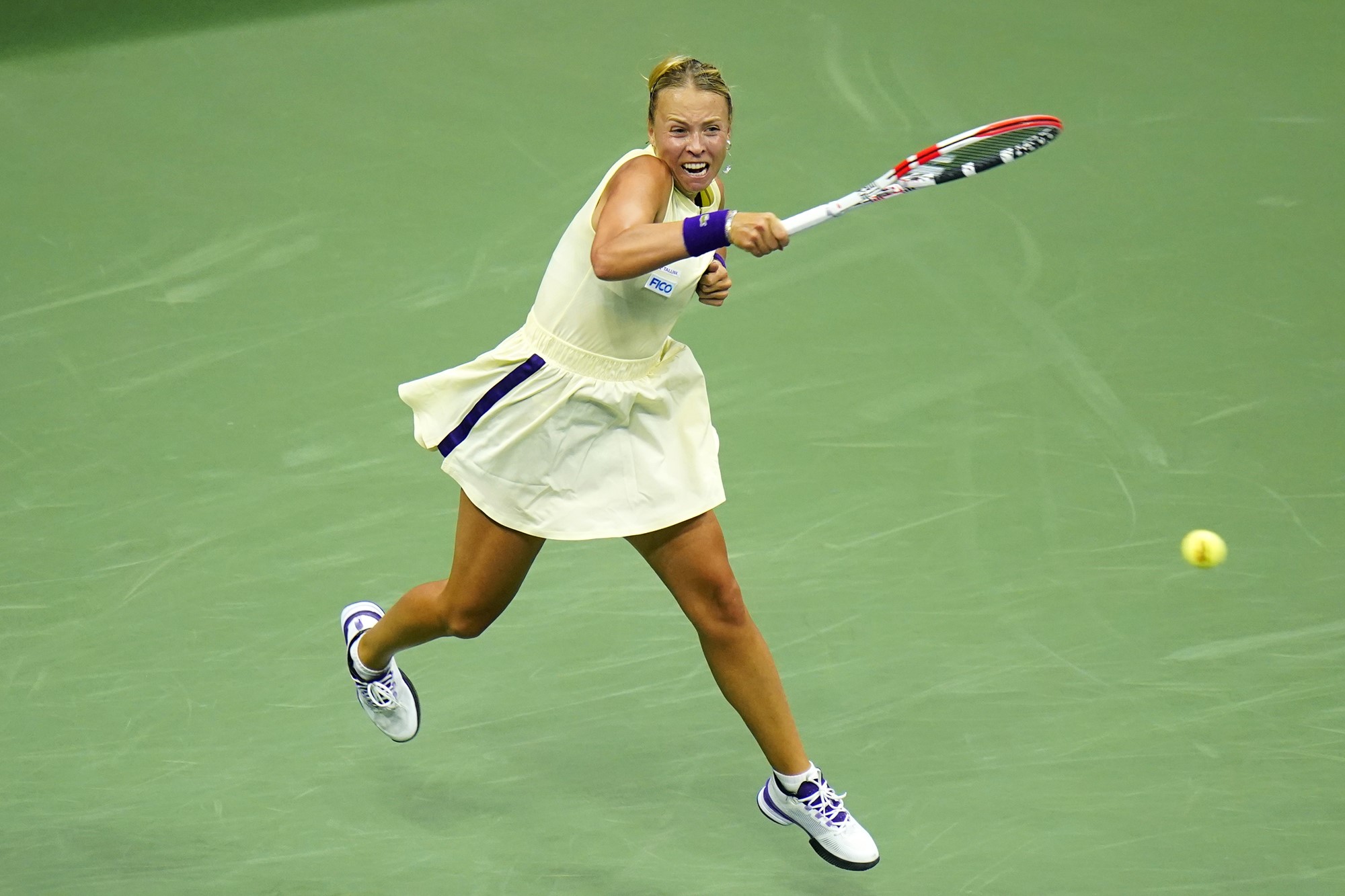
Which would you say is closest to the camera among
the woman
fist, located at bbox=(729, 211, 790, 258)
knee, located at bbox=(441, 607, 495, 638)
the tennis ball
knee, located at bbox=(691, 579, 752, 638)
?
fist, located at bbox=(729, 211, 790, 258)

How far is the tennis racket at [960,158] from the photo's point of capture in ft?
11.4

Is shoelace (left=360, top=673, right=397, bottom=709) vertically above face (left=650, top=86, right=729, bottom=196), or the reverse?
face (left=650, top=86, right=729, bottom=196)

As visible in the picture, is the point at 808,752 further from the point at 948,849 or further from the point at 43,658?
the point at 43,658

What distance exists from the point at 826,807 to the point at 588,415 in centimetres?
106

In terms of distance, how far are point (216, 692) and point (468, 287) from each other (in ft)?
7.50

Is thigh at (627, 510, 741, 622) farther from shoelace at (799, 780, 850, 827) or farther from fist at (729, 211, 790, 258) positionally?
fist at (729, 211, 790, 258)

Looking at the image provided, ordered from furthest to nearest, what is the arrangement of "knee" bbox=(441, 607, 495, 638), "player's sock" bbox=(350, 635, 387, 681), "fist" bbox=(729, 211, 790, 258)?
"player's sock" bbox=(350, 635, 387, 681) → "knee" bbox=(441, 607, 495, 638) → "fist" bbox=(729, 211, 790, 258)

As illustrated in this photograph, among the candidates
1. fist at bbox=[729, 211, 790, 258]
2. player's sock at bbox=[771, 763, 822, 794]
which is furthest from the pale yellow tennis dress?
player's sock at bbox=[771, 763, 822, 794]

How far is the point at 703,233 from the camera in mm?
3191

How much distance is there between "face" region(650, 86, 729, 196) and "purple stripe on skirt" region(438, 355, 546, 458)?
0.54 metres

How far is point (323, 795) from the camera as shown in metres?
4.08

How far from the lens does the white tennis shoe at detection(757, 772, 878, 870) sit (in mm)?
3689

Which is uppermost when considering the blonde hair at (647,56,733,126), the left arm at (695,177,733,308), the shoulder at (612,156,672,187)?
the blonde hair at (647,56,733,126)

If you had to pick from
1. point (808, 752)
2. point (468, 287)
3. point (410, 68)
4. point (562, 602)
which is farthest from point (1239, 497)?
point (410, 68)
